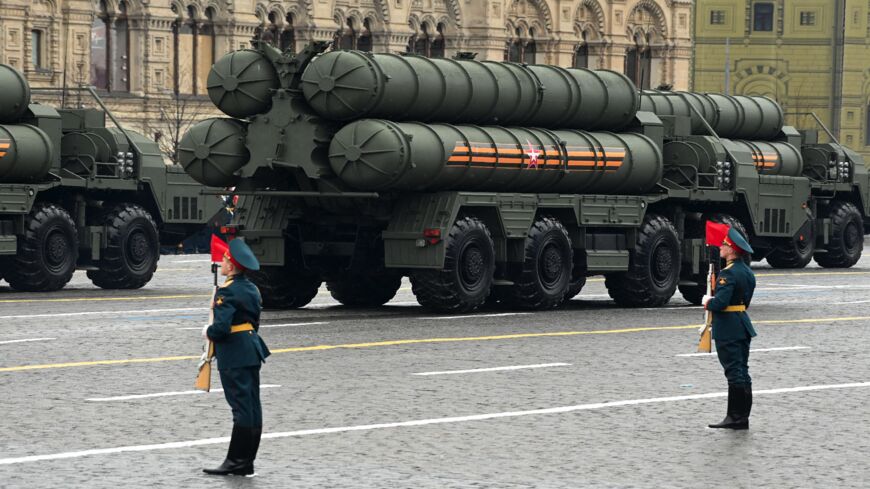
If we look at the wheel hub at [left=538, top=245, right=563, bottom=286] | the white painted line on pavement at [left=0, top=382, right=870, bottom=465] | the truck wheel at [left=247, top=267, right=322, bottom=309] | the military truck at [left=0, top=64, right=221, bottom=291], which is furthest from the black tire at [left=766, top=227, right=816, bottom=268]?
the white painted line on pavement at [left=0, top=382, right=870, bottom=465]

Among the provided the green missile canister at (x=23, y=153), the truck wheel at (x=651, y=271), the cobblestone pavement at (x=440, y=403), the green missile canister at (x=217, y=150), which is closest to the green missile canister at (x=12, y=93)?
the green missile canister at (x=23, y=153)

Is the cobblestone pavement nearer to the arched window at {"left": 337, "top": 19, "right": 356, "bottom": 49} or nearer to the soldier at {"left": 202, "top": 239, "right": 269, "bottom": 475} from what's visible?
the soldier at {"left": 202, "top": 239, "right": 269, "bottom": 475}

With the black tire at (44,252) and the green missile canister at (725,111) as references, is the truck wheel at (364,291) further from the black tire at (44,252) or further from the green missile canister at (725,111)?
the green missile canister at (725,111)

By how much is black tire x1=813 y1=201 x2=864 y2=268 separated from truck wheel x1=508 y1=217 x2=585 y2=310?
14277 mm

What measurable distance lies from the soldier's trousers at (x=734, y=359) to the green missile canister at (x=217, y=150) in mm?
11050

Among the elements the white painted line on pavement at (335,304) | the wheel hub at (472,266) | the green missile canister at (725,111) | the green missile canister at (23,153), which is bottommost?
the white painted line on pavement at (335,304)

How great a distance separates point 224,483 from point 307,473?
1.97 feet

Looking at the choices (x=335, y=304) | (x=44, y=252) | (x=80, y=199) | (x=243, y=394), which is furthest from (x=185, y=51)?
(x=243, y=394)

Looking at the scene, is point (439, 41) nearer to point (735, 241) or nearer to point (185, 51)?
point (185, 51)

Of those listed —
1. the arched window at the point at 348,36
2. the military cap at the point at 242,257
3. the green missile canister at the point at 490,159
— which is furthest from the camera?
the arched window at the point at 348,36

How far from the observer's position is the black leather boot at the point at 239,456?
39.4ft

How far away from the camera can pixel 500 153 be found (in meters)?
25.2

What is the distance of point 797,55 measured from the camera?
303 feet

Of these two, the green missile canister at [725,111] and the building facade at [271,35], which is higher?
the building facade at [271,35]
